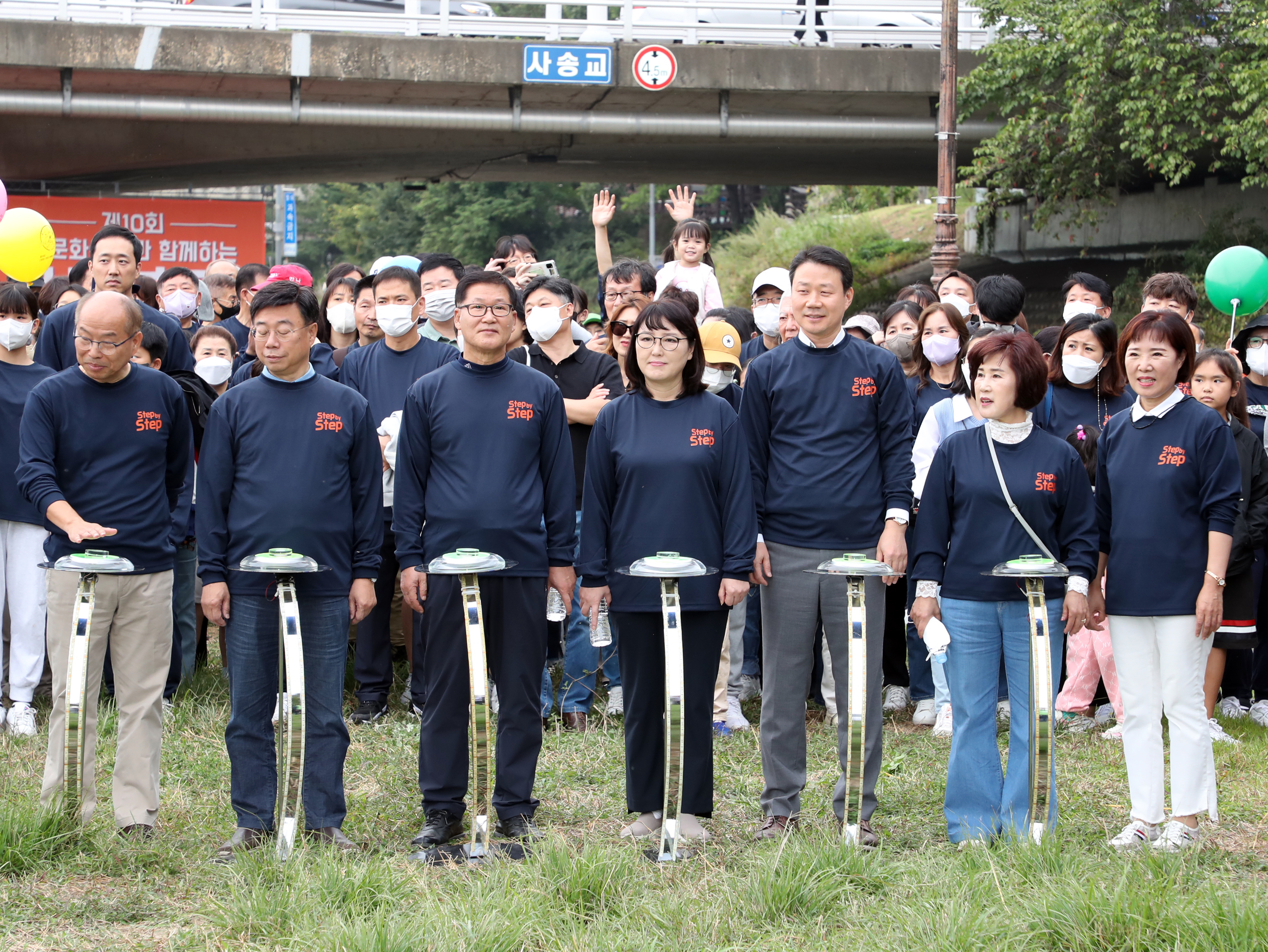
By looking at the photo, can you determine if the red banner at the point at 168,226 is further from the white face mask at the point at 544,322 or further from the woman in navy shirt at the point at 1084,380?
the woman in navy shirt at the point at 1084,380

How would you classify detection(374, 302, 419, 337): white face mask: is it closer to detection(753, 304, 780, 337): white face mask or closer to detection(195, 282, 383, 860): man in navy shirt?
detection(195, 282, 383, 860): man in navy shirt

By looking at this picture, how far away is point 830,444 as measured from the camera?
536 cm

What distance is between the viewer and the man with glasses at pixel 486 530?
5.18 meters

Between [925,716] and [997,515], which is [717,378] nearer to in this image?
[997,515]

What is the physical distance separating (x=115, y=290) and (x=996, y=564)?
16.2ft

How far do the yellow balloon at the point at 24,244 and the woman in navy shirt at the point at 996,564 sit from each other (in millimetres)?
7064

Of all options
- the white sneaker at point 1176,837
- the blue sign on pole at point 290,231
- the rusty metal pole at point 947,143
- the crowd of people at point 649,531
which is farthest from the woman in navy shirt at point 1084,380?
the blue sign on pole at point 290,231

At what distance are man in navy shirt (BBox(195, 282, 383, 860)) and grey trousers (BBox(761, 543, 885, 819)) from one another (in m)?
1.66

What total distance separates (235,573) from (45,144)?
18.1 metres

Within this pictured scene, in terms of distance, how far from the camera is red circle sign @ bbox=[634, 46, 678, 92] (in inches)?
724

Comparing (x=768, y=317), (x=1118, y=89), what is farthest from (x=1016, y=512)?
(x=1118, y=89)

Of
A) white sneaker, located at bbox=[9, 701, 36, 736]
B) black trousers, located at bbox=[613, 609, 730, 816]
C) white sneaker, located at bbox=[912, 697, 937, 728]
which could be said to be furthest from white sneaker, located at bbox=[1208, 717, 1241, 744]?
white sneaker, located at bbox=[9, 701, 36, 736]

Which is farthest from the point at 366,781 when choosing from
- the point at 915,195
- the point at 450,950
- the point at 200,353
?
the point at 915,195

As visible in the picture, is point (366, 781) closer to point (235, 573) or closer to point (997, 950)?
point (235, 573)
